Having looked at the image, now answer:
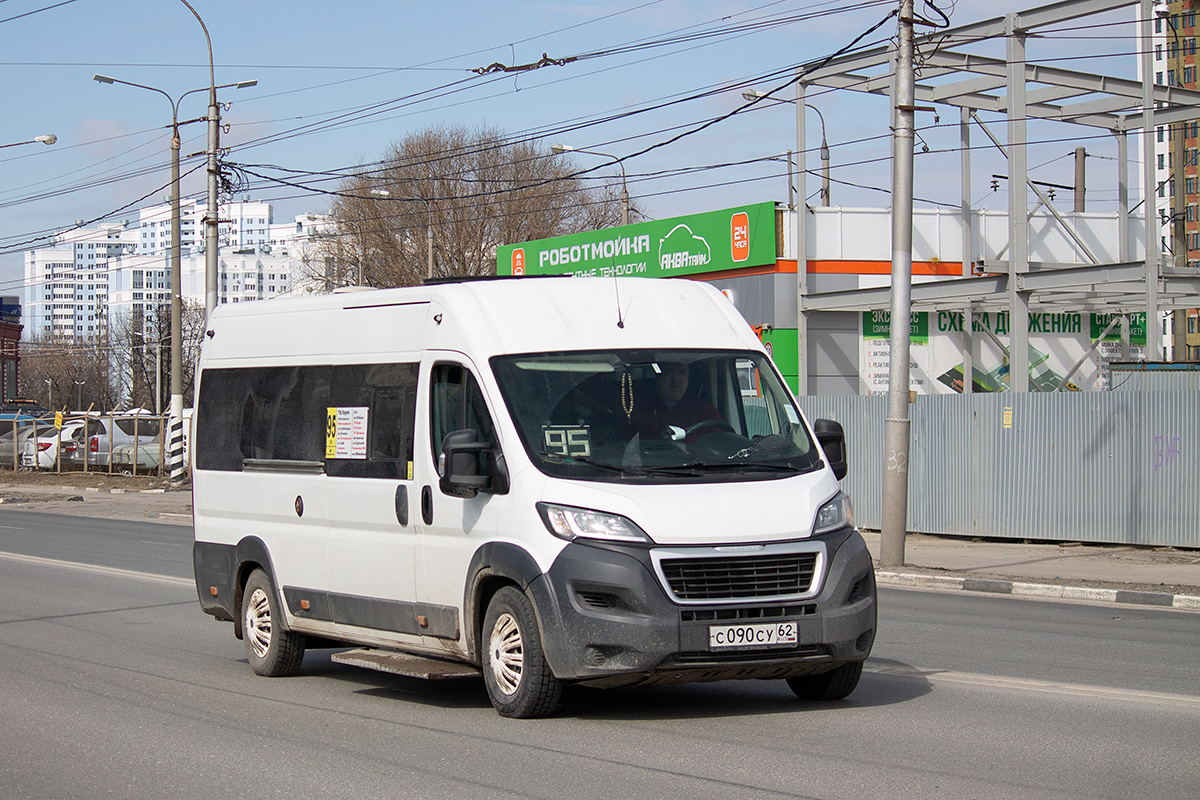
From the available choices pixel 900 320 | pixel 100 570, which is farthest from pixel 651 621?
pixel 100 570

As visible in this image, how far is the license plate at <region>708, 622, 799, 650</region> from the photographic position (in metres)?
6.68

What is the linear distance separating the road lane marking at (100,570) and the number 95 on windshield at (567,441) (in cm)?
899

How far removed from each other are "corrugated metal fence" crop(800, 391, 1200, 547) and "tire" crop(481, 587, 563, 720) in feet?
44.0

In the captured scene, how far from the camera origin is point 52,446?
44.6 meters

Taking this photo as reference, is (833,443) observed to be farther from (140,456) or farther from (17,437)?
(17,437)

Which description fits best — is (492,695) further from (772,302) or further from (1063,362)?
(1063,362)

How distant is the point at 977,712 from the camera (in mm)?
7277

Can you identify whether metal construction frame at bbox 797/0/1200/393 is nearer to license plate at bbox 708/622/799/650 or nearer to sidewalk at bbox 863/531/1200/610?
sidewalk at bbox 863/531/1200/610

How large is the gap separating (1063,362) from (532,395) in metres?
27.2

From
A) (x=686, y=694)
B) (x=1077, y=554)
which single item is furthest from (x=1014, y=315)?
(x=686, y=694)

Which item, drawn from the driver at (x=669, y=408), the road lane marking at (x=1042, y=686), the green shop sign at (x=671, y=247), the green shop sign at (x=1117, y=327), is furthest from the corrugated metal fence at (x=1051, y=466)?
the green shop sign at (x=1117, y=327)

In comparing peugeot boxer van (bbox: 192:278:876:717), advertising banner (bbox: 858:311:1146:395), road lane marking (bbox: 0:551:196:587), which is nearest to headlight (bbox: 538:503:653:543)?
peugeot boxer van (bbox: 192:278:876:717)

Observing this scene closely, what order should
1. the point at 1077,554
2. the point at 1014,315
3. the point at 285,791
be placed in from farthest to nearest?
the point at 1014,315 → the point at 1077,554 → the point at 285,791

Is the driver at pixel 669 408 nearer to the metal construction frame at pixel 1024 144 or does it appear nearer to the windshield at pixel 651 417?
the windshield at pixel 651 417
